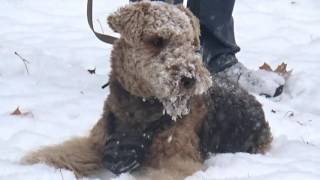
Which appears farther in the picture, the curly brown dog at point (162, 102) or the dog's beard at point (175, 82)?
the curly brown dog at point (162, 102)

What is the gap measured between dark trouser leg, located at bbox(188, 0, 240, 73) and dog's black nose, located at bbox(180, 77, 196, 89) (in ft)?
5.88

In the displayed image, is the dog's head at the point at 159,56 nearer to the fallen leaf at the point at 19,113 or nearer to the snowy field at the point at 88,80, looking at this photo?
the snowy field at the point at 88,80

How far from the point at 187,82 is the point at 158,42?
1.01 ft

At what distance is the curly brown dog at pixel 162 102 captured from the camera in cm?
339

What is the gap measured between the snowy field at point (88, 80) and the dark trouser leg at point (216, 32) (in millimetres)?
429

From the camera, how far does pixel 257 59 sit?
20.0 ft

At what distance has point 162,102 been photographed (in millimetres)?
3570

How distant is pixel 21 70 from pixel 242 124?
2018 mm

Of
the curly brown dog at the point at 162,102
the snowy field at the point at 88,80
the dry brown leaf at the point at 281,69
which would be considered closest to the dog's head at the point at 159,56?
the curly brown dog at the point at 162,102

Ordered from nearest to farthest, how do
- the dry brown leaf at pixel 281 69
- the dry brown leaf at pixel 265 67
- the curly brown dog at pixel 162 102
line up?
the curly brown dog at pixel 162 102 < the dry brown leaf at pixel 281 69 < the dry brown leaf at pixel 265 67

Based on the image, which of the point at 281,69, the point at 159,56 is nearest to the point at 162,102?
the point at 159,56

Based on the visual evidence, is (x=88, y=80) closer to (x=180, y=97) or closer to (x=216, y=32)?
(x=216, y=32)

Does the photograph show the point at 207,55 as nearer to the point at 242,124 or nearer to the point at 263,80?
the point at 263,80

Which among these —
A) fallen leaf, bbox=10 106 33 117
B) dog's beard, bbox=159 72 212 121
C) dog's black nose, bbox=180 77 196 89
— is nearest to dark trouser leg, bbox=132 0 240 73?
fallen leaf, bbox=10 106 33 117
